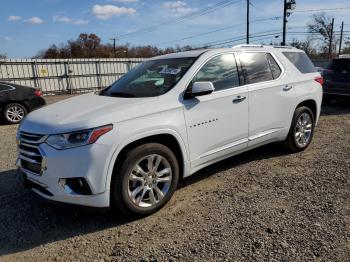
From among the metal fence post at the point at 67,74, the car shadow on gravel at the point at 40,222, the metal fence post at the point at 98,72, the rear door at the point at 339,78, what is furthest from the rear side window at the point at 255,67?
the metal fence post at the point at 98,72

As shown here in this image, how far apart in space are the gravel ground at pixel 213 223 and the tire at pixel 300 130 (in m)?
0.62

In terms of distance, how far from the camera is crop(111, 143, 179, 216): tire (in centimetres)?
337

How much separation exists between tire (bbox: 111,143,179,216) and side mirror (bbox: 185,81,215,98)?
2.27 ft

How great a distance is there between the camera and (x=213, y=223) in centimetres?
347

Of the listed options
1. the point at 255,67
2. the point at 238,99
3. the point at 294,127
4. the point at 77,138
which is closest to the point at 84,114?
the point at 77,138

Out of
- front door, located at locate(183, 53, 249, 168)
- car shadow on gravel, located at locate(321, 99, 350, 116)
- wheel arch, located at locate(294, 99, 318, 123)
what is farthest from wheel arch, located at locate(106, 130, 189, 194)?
car shadow on gravel, located at locate(321, 99, 350, 116)

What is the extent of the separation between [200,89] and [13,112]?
821 cm

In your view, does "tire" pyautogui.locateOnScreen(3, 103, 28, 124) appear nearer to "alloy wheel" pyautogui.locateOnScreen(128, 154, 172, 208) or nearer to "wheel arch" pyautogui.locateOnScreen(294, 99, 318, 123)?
"alloy wheel" pyautogui.locateOnScreen(128, 154, 172, 208)

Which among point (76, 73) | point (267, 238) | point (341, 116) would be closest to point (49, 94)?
point (76, 73)

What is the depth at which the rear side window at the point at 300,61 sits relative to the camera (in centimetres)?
554

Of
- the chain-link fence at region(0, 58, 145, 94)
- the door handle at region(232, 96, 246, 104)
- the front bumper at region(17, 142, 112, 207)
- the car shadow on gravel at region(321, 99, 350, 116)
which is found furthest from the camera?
the chain-link fence at region(0, 58, 145, 94)

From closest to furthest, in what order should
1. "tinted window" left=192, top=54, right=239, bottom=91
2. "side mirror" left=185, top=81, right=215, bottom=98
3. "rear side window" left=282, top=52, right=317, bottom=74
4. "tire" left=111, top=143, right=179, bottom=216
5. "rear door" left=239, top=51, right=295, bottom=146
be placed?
"tire" left=111, top=143, right=179, bottom=216 → "side mirror" left=185, top=81, right=215, bottom=98 → "tinted window" left=192, top=54, right=239, bottom=91 → "rear door" left=239, top=51, right=295, bottom=146 → "rear side window" left=282, top=52, right=317, bottom=74

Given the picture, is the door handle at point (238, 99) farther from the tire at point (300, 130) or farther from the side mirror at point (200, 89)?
the tire at point (300, 130)

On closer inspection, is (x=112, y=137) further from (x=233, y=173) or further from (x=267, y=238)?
(x=233, y=173)
